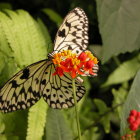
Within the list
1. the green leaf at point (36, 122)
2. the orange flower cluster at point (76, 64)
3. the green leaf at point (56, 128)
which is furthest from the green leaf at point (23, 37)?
the orange flower cluster at point (76, 64)

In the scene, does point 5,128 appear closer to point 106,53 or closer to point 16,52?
point 16,52

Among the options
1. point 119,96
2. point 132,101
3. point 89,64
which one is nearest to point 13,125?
point 132,101

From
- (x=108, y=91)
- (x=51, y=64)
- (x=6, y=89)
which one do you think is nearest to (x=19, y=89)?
(x=6, y=89)

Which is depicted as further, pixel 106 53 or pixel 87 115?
pixel 87 115

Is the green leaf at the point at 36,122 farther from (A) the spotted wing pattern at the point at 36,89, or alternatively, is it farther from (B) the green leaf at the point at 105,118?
(B) the green leaf at the point at 105,118

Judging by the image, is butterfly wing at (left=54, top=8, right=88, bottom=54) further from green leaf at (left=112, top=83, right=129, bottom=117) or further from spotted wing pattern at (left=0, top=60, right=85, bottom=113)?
green leaf at (left=112, top=83, right=129, bottom=117)
